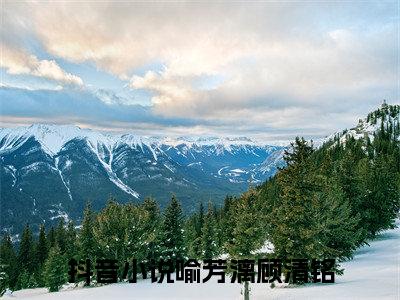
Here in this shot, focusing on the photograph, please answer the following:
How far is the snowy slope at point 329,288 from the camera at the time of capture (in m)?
28.3

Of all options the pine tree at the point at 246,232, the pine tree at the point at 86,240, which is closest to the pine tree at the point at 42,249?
the pine tree at the point at 86,240

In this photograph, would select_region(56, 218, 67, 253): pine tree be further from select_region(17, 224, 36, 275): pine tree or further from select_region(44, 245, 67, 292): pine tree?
select_region(44, 245, 67, 292): pine tree

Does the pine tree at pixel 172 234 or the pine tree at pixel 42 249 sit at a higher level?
the pine tree at pixel 172 234

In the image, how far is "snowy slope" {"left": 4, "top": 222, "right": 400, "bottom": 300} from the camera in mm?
28312

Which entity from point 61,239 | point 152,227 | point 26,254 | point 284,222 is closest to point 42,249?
point 26,254

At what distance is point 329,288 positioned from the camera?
99.7 ft

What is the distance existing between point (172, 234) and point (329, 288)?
32334 mm

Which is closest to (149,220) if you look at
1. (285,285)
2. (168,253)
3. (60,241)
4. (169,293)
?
(168,253)

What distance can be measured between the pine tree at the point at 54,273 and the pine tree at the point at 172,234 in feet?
70.6

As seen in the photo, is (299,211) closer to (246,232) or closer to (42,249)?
(246,232)

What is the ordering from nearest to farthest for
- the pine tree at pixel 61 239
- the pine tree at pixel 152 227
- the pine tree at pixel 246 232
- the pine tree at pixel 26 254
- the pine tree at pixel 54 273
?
the pine tree at pixel 246 232
the pine tree at pixel 152 227
the pine tree at pixel 54 273
the pine tree at pixel 26 254
the pine tree at pixel 61 239

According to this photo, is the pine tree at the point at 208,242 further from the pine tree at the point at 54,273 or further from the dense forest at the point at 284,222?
the pine tree at the point at 54,273

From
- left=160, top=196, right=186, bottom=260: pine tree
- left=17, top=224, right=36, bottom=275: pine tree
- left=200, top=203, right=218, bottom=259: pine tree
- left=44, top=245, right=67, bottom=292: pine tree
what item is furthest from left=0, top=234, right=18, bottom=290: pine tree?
left=160, top=196, right=186, bottom=260: pine tree

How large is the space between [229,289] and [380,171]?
31.6 metres
